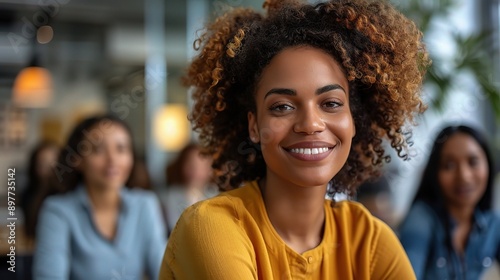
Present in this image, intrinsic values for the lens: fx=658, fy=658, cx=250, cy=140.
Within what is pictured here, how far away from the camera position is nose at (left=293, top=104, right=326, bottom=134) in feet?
4.35

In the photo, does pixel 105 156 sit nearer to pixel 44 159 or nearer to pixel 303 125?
pixel 303 125

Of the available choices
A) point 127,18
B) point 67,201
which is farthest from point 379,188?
point 127,18

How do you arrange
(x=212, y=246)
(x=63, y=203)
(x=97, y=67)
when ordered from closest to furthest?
(x=212, y=246) → (x=63, y=203) → (x=97, y=67)

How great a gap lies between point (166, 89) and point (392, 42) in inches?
207

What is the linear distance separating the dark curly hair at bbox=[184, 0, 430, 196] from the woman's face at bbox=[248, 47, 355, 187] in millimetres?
38

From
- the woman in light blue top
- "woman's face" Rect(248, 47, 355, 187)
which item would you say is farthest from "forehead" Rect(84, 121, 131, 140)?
"woman's face" Rect(248, 47, 355, 187)

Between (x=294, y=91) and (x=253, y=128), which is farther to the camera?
(x=253, y=128)

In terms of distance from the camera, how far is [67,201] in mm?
2479

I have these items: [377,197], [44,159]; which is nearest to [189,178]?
[44,159]

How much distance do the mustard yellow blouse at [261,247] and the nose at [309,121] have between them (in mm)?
205

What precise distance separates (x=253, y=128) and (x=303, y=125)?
166 millimetres

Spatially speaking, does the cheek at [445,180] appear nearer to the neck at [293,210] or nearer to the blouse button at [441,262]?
the blouse button at [441,262]

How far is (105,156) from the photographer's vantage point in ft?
8.45

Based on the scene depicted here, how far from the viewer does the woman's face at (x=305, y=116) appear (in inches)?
52.7
